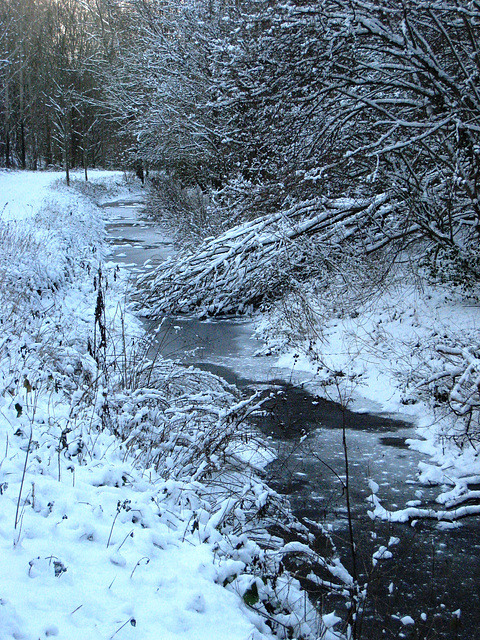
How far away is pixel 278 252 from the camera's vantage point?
1056 centimetres

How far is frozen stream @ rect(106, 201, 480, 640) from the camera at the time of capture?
3.70 metres

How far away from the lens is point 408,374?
7.74 meters

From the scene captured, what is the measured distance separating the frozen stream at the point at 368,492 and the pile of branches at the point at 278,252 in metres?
1.71

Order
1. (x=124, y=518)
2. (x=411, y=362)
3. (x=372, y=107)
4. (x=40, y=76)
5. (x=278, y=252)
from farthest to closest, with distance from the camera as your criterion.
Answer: (x=40, y=76) < (x=278, y=252) < (x=372, y=107) < (x=411, y=362) < (x=124, y=518)

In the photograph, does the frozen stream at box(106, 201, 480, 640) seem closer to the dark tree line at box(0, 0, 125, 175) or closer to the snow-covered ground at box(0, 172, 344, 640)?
the snow-covered ground at box(0, 172, 344, 640)

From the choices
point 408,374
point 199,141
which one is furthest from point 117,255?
point 408,374

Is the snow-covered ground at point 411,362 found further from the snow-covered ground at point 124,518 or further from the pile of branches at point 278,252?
the snow-covered ground at point 124,518

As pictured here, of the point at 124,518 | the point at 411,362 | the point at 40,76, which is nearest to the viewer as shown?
the point at 124,518

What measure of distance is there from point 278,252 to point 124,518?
7.65m

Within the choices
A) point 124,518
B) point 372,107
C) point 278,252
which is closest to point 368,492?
point 124,518

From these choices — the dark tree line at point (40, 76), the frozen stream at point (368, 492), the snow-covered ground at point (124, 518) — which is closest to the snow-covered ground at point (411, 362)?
the frozen stream at point (368, 492)

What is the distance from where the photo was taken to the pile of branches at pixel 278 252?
1052 cm

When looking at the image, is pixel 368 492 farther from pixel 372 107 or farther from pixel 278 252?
pixel 278 252

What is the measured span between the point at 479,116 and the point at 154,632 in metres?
7.22
